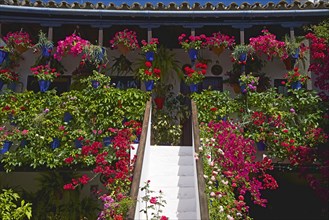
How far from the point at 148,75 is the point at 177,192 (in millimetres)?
3534

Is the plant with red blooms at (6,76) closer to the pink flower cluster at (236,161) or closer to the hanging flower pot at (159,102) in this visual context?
the hanging flower pot at (159,102)

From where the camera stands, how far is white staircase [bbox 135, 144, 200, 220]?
23.3 feet

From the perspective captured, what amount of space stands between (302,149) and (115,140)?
4225mm

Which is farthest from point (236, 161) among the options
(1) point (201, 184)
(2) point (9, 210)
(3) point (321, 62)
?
(2) point (9, 210)

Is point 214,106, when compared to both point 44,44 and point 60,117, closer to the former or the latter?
point 60,117

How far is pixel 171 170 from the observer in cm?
827

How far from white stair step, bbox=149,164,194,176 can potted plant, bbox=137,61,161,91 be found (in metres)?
2.39

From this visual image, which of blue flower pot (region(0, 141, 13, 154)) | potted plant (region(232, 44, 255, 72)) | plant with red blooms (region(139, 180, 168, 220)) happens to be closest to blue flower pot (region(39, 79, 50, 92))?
blue flower pot (region(0, 141, 13, 154))

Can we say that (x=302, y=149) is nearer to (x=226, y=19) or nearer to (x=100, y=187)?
(x=226, y=19)

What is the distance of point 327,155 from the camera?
810 centimetres

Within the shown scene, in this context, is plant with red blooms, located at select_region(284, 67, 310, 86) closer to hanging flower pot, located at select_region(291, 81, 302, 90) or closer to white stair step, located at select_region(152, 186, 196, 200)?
hanging flower pot, located at select_region(291, 81, 302, 90)

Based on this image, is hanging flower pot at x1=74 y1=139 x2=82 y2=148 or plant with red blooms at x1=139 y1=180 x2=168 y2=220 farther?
hanging flower pot at x1=74 y1=139 x2=82 y2=148

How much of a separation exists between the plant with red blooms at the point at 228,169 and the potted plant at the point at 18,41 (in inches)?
215

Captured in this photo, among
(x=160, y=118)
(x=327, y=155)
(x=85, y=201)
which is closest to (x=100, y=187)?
(x=85, y=201)
